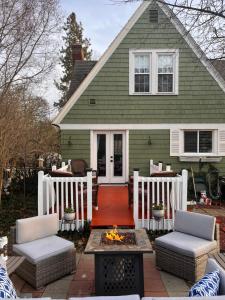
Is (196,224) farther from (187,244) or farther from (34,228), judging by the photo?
(34,228)

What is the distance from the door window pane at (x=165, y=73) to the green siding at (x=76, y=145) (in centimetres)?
→ 313

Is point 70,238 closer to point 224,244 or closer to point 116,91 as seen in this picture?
point 224,244

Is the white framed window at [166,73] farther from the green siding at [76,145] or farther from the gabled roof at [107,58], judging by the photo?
the green siding at [76,145]

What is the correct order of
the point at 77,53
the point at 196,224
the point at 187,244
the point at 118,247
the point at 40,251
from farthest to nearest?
the point at 77,53, the point at 196,224, the point at 187,244, the point at 40,251, the point at 118,247

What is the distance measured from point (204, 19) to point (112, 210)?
4.91m

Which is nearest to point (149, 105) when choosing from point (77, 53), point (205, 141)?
point (205, 141)

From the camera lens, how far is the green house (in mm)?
11234

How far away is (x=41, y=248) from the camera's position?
14.8 feet

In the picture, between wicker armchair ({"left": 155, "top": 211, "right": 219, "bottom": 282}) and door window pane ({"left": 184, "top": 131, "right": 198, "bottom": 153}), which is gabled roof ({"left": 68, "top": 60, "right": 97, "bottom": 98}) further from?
wicker armchair ({"left": 155, "top": 211, "right": 219, "bottom": 282})

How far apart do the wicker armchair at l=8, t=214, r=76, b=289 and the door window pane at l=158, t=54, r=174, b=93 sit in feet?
25.4

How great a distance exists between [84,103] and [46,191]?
4998 mm

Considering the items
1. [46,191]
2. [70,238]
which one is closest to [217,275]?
[70,238]

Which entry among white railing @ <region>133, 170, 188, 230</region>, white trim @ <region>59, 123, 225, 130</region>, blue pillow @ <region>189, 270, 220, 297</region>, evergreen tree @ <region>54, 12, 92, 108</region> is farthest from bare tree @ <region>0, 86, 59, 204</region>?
evergreen tree @ <region>54, 12, 92, 108</region>

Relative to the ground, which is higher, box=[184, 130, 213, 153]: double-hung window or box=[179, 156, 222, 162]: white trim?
box=[184, 130, 213, 153]: double-hung window
